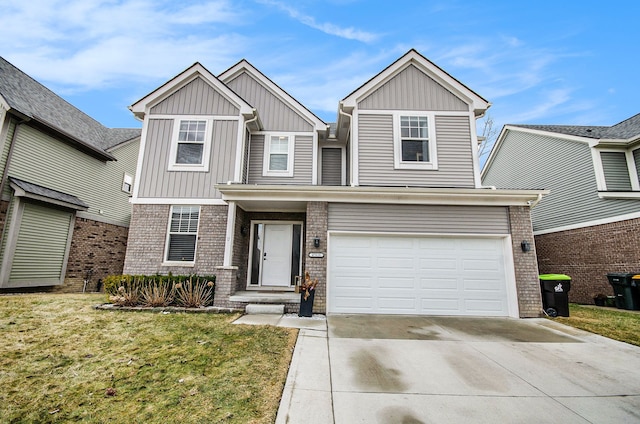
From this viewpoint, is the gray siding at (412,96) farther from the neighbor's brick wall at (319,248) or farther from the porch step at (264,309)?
the porch step at (264,309)

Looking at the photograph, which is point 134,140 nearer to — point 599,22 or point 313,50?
point 313,50

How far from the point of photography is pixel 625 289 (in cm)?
900

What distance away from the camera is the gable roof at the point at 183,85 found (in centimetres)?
964

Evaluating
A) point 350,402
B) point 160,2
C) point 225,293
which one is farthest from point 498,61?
point 350,402

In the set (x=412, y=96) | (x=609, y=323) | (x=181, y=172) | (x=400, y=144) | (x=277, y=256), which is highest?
(x=412, y=96)

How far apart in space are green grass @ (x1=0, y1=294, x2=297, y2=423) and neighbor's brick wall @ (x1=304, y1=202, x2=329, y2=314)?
180cm

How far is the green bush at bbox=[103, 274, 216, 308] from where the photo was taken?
302 inches

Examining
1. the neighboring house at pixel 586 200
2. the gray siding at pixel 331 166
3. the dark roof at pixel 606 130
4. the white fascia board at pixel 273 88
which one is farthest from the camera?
the gray siding at pixel 331 166

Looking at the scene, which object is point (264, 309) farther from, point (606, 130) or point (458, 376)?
point (606, 130)

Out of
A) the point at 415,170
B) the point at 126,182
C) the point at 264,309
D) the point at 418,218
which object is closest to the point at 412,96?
the point at 415,170

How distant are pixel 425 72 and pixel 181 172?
28.5ft

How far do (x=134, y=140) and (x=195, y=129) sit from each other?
731 cm

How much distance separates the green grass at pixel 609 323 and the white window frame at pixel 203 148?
35.2 ft

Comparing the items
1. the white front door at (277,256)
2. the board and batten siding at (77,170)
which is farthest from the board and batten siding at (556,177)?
the board and batten siding at (77,170)
